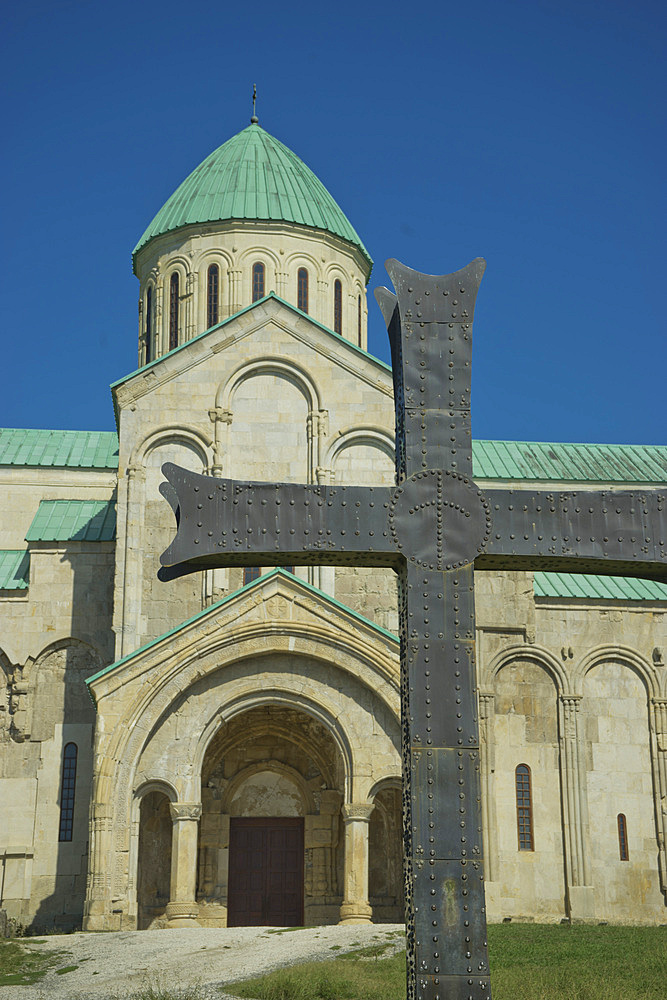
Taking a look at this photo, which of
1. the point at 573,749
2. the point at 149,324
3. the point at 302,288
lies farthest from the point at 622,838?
the point at 149,324

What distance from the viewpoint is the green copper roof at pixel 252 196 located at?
33250mm

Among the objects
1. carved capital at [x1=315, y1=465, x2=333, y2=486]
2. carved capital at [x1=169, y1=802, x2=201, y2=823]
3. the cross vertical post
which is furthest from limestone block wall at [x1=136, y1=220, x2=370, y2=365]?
the cross vertical post

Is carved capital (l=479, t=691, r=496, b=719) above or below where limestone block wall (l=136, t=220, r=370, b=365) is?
below

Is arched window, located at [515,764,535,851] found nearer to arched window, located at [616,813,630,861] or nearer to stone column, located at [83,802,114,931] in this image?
arched window, located at [616,813,630,861]

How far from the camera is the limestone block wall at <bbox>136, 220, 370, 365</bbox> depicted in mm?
32594

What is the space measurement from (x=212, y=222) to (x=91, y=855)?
17.3 metres

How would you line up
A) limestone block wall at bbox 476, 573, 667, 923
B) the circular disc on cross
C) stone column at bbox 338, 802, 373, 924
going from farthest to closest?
limestone block wall at bbox 476, 573, 667, 923
stone column at bbox 338, 802, 373, 924
the circular disc on cross

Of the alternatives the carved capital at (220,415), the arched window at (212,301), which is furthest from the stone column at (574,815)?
the arched window at (212,301)

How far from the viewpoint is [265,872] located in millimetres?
25688

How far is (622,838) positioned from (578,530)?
21899mm

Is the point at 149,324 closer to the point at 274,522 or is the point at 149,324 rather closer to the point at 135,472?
the point at 135,472

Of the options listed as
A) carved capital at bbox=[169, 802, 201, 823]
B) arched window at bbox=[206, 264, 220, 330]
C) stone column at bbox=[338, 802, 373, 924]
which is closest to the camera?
stone column at bbox=[338, 802, 373, 924]

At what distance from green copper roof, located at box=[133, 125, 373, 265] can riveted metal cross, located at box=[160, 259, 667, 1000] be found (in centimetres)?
2514

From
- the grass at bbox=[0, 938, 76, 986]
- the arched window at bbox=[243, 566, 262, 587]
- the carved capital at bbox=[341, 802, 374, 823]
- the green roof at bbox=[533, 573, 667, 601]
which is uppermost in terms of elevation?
the green roof at bbox=[533, 573, 667, 601]
